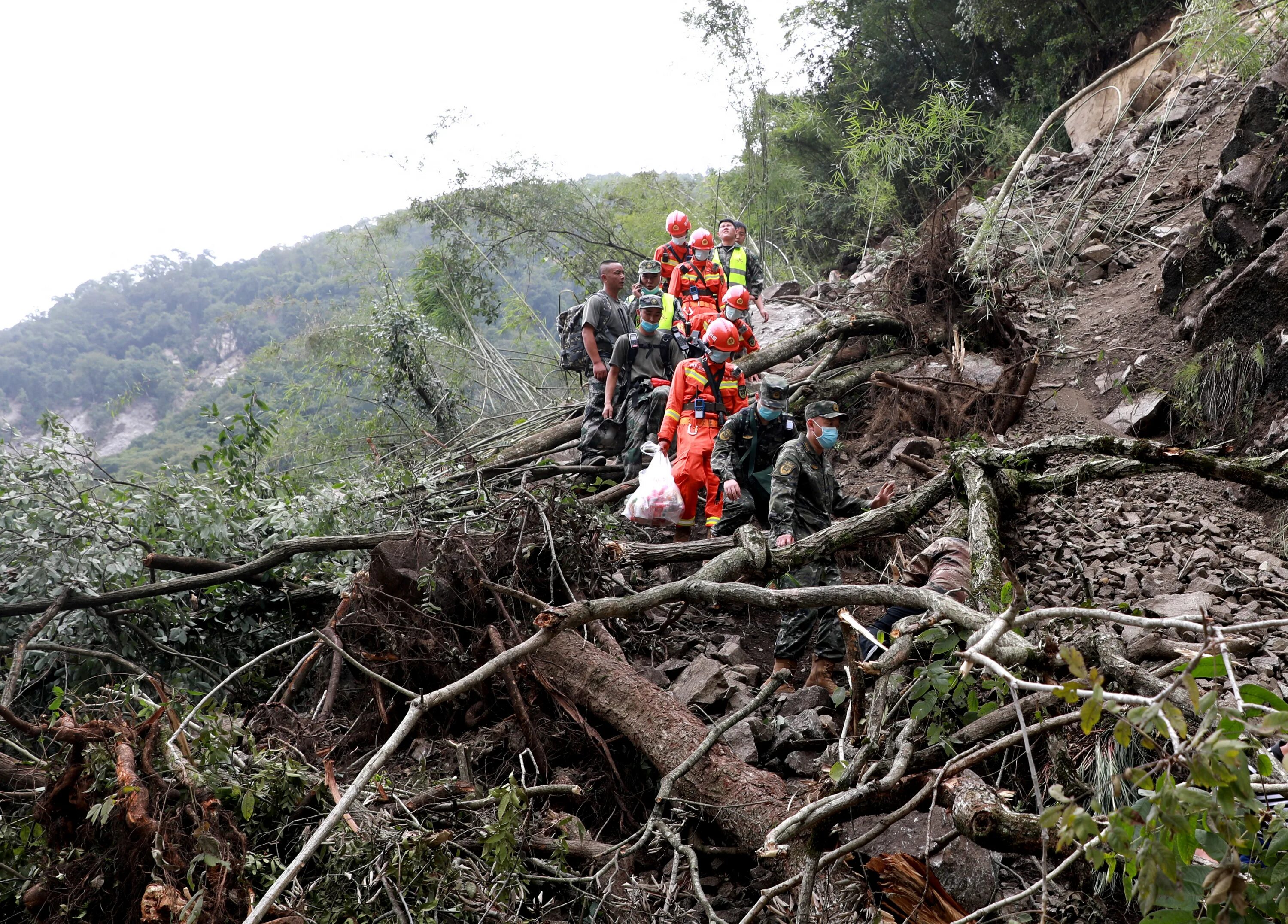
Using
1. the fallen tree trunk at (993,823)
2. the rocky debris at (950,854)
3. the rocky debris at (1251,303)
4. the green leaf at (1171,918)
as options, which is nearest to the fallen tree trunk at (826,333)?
the rocky debris at (1251,303)

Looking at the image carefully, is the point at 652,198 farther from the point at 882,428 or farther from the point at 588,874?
the point at 588,874

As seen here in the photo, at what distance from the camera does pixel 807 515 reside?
5.01 m

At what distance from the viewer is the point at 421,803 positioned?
9.39 ft

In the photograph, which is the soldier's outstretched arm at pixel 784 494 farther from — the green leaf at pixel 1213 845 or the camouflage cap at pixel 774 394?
the green leaf at pixel 1213 845

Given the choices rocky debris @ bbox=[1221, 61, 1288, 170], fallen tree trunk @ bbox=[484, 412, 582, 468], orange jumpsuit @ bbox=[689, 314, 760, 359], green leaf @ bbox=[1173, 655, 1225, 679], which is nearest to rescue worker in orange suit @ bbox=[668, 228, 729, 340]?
orange jumpsuit @ bbox=[689, 314, 760, 359]

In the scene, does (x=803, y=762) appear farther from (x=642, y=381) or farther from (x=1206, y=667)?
(x=642, y=381)

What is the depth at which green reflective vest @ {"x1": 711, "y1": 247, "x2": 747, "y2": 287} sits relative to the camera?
779 centimetres

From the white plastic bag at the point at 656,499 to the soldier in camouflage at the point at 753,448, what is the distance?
1.15ft

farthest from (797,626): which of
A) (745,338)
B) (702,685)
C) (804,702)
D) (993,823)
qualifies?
(745,338)

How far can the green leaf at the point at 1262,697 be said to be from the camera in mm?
1447

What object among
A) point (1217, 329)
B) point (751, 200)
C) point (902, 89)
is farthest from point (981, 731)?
point (902, 89)

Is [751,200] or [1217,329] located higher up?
[751,200]

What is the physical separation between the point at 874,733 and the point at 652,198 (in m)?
15.3

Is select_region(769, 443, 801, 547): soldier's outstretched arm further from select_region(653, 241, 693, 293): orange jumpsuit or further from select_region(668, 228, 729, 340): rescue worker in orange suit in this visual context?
select_region(653, 241, 693, 293): orange jumpsuit
